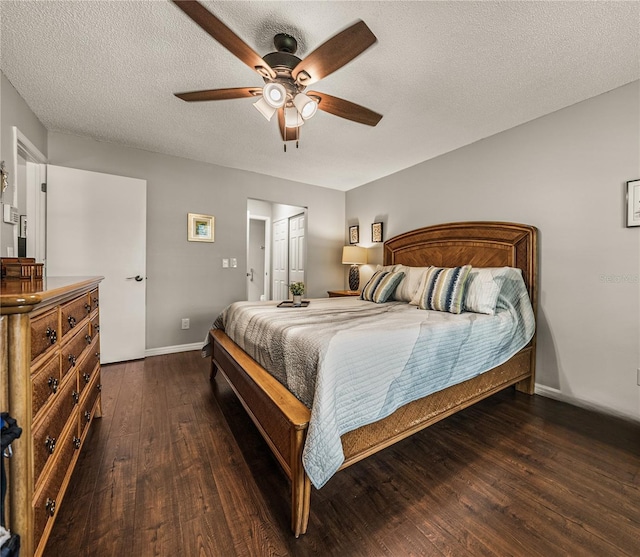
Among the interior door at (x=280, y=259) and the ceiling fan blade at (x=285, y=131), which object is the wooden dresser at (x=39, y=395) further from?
the interior door at (x=280, y=259)

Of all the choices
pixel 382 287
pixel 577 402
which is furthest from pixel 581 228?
pixel 382 287

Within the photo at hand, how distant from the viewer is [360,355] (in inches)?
54.4

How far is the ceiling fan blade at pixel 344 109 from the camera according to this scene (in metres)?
1.87

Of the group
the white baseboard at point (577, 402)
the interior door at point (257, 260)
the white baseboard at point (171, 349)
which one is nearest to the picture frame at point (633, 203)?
the white baseboard at point (577, 402)

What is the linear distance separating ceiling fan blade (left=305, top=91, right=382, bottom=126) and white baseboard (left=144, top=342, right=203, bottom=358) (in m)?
3.12

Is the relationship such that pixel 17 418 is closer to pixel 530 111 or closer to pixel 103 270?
pixel 103 270

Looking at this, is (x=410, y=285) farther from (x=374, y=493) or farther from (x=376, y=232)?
(x=374, y=493)

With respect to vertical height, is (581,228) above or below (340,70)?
below

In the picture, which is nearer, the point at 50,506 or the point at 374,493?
the point at 50,506

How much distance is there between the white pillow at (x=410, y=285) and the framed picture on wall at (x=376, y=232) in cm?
122

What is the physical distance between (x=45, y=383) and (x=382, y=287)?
2.59m

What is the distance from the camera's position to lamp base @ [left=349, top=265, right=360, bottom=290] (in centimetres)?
462

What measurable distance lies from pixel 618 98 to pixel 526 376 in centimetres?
225

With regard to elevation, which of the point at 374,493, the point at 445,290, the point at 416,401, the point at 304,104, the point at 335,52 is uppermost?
the point at 335,52
